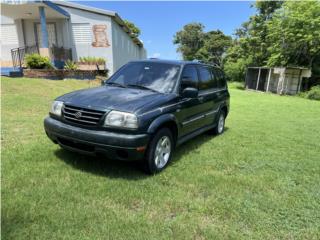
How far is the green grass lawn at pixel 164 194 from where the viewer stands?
293 cm

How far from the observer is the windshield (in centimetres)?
492

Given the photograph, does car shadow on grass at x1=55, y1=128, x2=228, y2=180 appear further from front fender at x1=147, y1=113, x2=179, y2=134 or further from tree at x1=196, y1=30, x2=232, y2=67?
tree at x1=196, y1=30, x2=232, y2=67

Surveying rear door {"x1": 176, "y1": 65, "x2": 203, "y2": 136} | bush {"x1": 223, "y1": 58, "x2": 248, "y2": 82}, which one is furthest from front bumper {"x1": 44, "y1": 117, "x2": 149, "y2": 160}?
bush {"x1": 223, "y1": 58, "x2": 248, "y2": 82}

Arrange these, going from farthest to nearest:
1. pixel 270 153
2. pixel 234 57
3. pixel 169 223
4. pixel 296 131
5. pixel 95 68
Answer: pixel 234 57 → pixel 95 68 → pixel 296 131 → pixel 270 153 → pixel 169 223

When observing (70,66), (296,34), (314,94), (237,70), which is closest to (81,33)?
(70,66)

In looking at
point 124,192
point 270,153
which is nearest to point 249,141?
point 270,153

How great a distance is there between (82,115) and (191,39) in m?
59.1

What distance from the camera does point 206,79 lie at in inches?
243

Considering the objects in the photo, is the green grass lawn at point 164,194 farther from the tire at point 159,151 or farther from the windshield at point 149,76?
the windshield at point 149,76

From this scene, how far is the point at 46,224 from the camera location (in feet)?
9.31

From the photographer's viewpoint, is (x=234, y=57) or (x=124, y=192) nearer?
(x=124, y=192)

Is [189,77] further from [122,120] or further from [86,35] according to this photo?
[86,35]

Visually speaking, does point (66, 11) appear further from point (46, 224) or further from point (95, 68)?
point (46, 224)

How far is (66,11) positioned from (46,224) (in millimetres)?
17263
